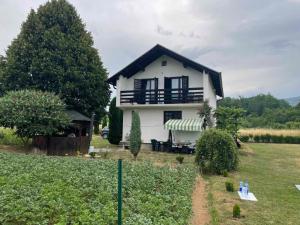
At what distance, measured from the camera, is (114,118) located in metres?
33.6

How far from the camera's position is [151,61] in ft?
102

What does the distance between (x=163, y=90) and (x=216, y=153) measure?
13134mm

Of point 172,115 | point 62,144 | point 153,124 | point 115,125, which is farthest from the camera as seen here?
point 115,125

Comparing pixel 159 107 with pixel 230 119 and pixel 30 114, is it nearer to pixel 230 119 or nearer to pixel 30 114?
pixel 230 119

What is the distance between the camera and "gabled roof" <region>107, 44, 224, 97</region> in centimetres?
2818

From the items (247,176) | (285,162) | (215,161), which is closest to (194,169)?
(215,161)

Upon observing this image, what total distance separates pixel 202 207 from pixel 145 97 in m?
20.5

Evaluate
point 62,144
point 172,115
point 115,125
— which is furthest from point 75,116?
point 172,115

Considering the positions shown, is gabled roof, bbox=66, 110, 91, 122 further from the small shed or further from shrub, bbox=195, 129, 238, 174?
shrub, bbox=195, 129, 238, 174

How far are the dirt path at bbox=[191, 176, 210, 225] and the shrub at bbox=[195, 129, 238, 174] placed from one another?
106 inches

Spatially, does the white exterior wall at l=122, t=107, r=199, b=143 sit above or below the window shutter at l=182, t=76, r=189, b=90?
below

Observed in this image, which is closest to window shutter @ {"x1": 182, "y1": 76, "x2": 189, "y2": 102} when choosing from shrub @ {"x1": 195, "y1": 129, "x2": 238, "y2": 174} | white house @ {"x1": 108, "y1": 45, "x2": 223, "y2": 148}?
white house @ {"x1": 108, "y1": 45, "x2": 223, "y2": 148}

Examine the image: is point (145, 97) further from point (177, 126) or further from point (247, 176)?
point (247, 176)

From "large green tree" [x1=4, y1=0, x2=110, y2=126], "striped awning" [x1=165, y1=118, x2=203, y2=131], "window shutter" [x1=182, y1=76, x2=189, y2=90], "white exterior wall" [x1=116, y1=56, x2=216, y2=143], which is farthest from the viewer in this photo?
"window shutter" [x1=182, y1=76, x2=189, y2=90]
